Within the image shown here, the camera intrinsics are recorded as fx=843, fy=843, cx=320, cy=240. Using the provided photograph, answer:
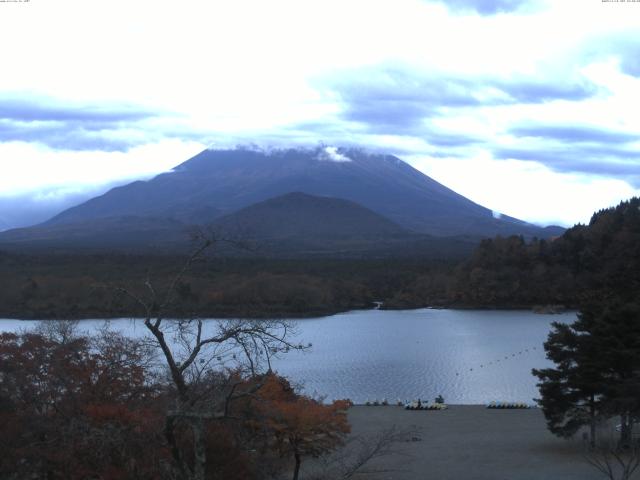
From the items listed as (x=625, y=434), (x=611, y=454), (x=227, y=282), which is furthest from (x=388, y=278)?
(x=611, y=454)

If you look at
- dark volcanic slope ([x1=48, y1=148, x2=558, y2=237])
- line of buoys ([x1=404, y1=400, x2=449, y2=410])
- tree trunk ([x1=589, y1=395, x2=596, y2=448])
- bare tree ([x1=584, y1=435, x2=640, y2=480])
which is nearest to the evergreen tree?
→ tree trunk ([x1=589, y1=395, x2=596, y2=448])

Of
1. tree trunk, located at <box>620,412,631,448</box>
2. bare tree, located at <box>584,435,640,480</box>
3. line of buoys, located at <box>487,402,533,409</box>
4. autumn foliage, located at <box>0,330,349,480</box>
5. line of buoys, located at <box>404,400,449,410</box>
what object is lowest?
line of buoys, located at <box>404,400,449,410</box>

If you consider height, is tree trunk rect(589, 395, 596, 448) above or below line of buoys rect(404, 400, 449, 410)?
above

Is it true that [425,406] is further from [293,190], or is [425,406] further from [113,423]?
[293,190]

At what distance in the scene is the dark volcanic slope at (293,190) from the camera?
5241 inches

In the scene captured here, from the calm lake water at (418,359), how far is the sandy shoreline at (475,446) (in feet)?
8.39

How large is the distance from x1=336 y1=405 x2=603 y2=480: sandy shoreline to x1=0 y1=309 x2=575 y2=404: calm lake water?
8.39 ft

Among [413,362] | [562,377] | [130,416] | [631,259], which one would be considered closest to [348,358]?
[413,362]

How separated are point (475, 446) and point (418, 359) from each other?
15587mm

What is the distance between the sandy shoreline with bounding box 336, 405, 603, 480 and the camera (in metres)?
13.9

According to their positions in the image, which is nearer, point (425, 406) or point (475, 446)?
point (475, 446)

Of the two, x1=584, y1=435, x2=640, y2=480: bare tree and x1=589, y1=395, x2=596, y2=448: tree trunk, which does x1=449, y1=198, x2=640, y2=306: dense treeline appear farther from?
x1=584, y1=435, x2=640, y2=480: bare tree

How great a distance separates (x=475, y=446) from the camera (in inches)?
647

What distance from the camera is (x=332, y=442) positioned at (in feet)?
42.9
